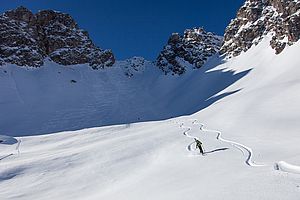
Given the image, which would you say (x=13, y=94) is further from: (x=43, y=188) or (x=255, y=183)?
(x=255, y=183)

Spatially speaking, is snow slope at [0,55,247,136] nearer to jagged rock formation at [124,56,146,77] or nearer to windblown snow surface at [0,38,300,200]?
windblown snow surface at [0,38,300,200]

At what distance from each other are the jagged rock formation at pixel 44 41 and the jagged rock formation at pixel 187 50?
14.4 m

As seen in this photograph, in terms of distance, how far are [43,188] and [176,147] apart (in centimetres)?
614

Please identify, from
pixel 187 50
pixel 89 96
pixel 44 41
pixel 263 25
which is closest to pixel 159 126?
pixel 89 96

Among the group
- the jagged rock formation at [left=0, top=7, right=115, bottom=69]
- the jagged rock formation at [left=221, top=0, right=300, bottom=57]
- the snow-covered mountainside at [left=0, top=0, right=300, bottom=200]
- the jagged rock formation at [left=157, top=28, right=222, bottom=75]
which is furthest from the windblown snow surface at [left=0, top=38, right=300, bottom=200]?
the jagged rock formation at [left=157, top=28, right=222, bottom=75]

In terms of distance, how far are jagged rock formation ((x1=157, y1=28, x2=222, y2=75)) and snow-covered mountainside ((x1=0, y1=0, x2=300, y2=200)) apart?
326mm

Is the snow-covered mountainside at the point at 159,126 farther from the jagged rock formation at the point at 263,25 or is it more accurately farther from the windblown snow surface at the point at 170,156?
the jagged rock formation at the point at 263,25

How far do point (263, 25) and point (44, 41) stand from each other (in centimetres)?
4933

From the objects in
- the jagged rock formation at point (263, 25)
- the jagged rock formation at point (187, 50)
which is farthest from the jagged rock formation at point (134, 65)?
the jagged rock formation at point (263, 25)

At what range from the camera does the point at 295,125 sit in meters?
15.7

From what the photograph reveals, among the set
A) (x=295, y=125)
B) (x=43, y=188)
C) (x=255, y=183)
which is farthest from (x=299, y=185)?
(x=295, y=125)

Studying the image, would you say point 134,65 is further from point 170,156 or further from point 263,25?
point 170,156

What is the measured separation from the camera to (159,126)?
2912cm

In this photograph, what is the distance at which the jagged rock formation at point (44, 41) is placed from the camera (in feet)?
236
